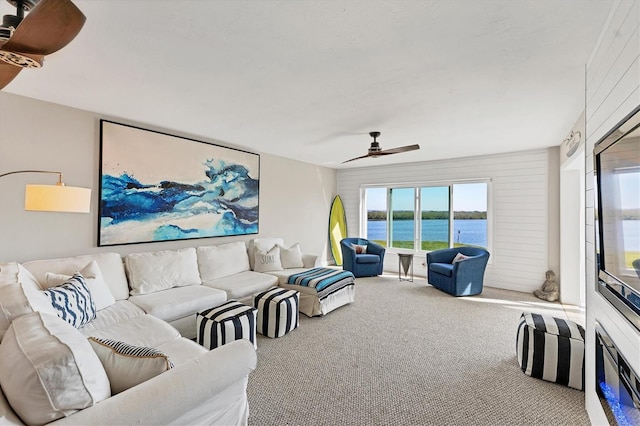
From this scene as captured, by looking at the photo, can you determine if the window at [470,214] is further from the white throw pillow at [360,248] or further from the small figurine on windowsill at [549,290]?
the white throw pillow at [360,248]

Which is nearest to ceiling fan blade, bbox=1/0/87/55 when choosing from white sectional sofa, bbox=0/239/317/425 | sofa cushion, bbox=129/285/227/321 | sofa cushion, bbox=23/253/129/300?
white sectional sofa, bbox=0/239/317/425

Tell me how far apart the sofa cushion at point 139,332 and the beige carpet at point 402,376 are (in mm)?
797

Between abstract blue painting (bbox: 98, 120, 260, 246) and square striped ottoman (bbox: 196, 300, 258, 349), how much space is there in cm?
165

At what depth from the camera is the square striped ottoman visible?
2.48 m

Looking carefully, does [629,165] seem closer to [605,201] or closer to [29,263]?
[605,201]

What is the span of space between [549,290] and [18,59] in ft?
20.6

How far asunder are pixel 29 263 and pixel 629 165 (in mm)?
4203

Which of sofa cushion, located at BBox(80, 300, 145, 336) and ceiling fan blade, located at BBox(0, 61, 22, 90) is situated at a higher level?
ceiling fan blade, located at BBox(0, 61, 22, 90)

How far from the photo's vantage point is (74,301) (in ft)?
7.14

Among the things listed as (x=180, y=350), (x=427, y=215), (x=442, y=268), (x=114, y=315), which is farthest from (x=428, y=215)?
(x=114, y=315)

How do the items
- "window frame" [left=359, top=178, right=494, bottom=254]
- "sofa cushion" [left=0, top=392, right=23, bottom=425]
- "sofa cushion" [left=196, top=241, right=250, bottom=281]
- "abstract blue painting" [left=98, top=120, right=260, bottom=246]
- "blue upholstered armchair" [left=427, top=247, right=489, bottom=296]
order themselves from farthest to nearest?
"window frame" [left=359, top=178, right=494, bottom=254], "blue upholstered armchair" [left=427, top=247, right=489, bottom=296], "sofa cushion" [left=196, top=241, right=250, bottom=281], "abstract blue painting" [left=98, top=120, right=260, bottom=246], "sofa cushion" [left=0, top=392, right=23, bottom=425]

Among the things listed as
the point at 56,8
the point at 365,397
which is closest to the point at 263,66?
the point at 56,8

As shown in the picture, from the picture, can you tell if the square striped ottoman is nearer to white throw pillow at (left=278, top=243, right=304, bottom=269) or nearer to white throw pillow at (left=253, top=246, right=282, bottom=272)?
white throw pillow at (left=253, top=246, right=282, bottom=272)

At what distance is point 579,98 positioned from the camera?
272 cm
